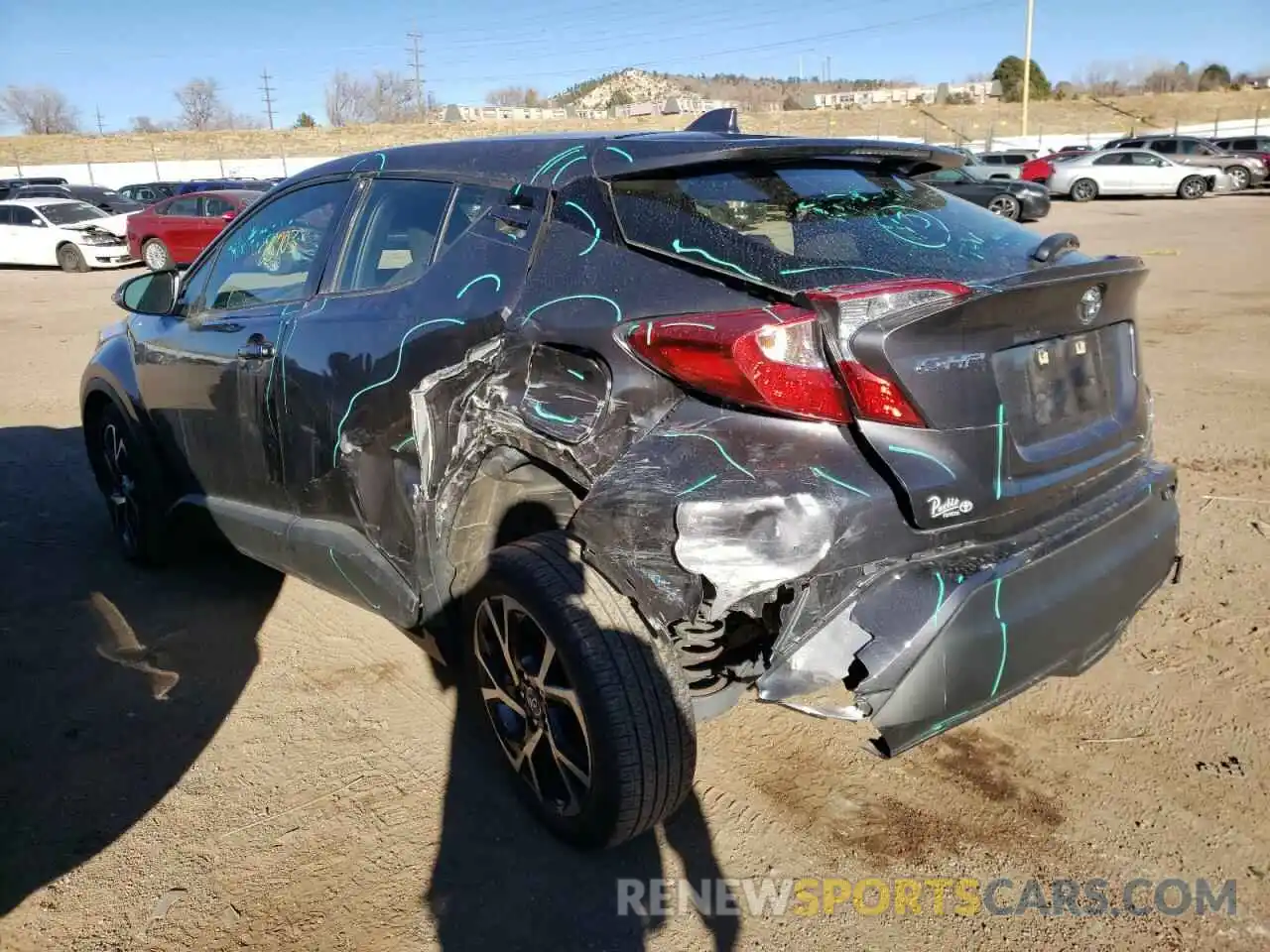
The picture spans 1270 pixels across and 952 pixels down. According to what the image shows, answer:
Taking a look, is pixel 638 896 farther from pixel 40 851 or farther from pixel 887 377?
pixel 40 851

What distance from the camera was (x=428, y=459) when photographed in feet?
9.21

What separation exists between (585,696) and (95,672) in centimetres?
239

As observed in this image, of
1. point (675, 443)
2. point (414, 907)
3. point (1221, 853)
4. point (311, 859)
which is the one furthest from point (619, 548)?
point (1221, 853)

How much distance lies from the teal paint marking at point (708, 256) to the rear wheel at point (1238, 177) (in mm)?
32753

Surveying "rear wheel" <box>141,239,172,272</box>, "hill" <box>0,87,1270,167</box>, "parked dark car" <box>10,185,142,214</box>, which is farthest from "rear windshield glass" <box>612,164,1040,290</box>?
"hill" <box>0,87,1270,167</box>

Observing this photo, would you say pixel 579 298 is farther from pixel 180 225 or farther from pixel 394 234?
pixel 180 225

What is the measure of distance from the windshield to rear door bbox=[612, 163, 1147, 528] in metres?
21.7

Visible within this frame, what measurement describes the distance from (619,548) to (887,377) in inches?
28.7

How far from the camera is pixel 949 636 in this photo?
214 cm

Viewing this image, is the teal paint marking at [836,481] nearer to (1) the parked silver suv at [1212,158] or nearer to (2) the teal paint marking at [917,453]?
(2) the teal paint marking at [917,453]

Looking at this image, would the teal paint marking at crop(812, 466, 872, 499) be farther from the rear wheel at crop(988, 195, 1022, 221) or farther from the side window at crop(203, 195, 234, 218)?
the rear wheel at crop(988, 195, 1022, 221)

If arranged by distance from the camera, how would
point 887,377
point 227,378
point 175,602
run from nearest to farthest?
point 887,377
point 227,378
point 175,602

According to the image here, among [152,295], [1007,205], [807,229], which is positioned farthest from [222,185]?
[807,229]

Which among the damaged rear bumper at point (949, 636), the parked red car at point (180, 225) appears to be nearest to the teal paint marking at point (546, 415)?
the damaged rear bumper at point (949, 636)
